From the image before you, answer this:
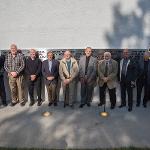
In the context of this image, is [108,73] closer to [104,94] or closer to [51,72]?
[104,94]

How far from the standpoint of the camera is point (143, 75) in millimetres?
10195

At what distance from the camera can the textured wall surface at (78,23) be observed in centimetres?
1062

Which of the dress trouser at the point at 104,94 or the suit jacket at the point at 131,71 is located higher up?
the suit jacket at the point at 131,71

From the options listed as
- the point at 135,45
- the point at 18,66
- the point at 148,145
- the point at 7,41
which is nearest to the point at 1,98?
Answer: the point at 18,66

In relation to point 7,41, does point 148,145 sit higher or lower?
lower

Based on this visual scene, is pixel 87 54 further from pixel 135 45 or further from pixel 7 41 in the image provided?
pixel 7 41

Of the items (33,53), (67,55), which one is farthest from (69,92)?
(33,53)

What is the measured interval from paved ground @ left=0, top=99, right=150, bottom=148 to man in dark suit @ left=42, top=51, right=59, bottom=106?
0.59 meters

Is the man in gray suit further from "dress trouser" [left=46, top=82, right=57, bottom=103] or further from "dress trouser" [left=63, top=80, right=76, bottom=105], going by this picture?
"dress trouser" [left=46, top=82, right=57, bottom=103]

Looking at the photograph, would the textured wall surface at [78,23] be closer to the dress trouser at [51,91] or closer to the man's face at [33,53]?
the man's face at [33,53]

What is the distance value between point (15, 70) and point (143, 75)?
3.89 m

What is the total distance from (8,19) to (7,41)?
0.73m

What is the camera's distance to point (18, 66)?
1040 centimetres

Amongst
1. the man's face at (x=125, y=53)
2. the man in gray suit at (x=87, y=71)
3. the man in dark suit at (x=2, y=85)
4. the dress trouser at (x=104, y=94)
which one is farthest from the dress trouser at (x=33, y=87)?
the man's face at (x=125, y=53)
